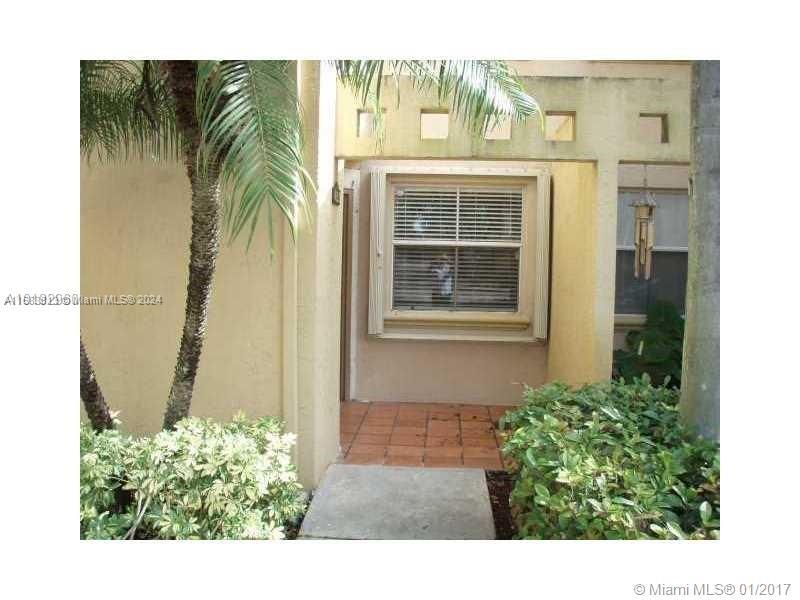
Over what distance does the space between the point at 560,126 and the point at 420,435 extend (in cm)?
295

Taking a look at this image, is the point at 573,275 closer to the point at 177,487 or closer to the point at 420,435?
the point at 420,435

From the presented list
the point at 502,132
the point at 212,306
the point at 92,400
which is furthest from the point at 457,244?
the point at 92,400

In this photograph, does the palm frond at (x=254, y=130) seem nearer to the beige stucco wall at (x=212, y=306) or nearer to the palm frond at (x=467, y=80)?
the palm frond at (x=467, y=80)

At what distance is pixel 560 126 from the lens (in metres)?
5.07

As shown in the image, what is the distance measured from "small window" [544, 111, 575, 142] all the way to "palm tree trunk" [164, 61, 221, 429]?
109 inches

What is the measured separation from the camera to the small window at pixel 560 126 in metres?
4.60

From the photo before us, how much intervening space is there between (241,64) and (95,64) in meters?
0.97

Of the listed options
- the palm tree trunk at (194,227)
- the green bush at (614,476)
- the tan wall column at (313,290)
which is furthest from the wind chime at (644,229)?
the palm tree trunk at (194,227)

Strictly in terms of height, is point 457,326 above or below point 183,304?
below

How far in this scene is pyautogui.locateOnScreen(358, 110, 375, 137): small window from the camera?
448 centimetres

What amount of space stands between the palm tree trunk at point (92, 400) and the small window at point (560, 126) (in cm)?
358

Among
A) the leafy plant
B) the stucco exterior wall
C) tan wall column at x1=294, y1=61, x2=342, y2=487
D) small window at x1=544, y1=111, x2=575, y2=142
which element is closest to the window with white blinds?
small window at x1=544, y1=111, x2=575, y2=142

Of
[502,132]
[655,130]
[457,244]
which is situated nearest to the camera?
[655,130]

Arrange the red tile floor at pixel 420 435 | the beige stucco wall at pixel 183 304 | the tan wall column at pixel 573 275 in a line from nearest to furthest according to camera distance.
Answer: the beige stucco wall at pixel 183 304 < the red tile floor at pixel 420 435 < the tan wall column at pixel 573 275
